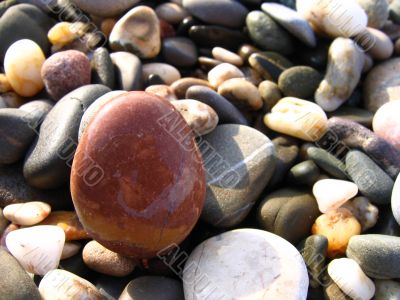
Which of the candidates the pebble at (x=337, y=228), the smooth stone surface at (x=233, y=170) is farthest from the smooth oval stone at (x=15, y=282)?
the pebble at (x=337, y=228)

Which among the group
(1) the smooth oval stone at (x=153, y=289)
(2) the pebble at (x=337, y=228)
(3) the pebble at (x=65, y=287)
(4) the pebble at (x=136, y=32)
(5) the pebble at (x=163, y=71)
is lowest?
(1) the smooth oval stone at (x=153, y=289)

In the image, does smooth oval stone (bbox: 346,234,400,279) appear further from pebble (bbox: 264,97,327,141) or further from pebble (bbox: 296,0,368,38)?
pebble (bbox: 296,0,368,38)

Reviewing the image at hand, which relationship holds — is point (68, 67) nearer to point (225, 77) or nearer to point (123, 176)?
point (225, 77)

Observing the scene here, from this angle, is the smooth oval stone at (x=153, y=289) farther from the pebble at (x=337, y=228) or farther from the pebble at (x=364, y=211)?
the pebble at (x=364, y=211)

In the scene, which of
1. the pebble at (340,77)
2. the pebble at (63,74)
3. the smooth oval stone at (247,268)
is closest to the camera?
the smooth oval stone at (247,268)

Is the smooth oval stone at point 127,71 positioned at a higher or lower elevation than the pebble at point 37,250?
higher

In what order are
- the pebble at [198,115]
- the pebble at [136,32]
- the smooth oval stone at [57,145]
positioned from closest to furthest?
the smooth oval stone at [57,145]
the pebble at [198,115]
the pebble at [136,32]

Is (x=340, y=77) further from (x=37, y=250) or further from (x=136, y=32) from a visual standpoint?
(x=37, y=250)
